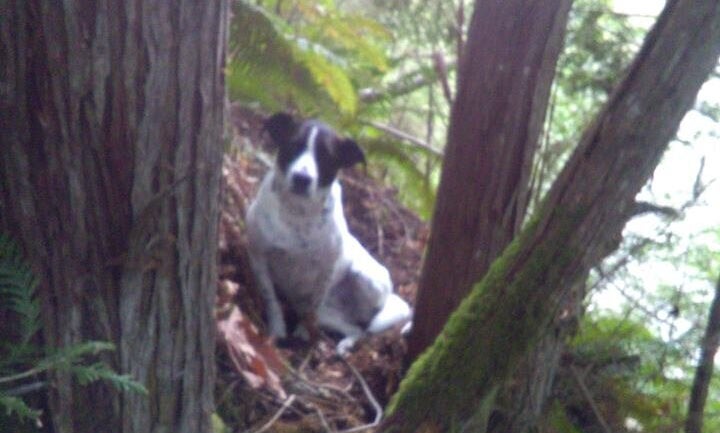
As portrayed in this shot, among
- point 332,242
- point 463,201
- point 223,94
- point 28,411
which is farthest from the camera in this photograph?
point 332,242

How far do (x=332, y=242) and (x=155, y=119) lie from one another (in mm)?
3406

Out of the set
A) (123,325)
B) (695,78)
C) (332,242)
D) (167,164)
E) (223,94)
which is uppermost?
(695,78)

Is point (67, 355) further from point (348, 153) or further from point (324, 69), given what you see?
point (324, 69)

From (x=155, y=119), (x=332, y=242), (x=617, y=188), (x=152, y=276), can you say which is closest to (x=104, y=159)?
(x=155, y=119)

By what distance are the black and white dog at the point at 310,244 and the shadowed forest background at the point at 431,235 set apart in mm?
840

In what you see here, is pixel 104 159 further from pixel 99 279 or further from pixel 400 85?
pixel 400 85

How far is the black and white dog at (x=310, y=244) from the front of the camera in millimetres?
→ 5703

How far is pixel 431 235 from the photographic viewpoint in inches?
197

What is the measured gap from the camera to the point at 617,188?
2.95m

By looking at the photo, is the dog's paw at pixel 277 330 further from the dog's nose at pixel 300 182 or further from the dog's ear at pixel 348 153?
the dog's ear at pixel 348 153

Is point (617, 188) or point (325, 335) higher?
point (617, 188)

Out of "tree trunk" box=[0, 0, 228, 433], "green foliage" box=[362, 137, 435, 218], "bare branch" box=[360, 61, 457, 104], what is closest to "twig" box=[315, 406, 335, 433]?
"tree trunk" box=[0, 0, 228, 433]

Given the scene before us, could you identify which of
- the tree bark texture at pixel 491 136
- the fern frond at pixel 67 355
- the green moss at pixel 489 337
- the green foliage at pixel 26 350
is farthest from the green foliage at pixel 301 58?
the fern frond at pixel 67 355

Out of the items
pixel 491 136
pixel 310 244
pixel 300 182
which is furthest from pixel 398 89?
pixel 491 136
